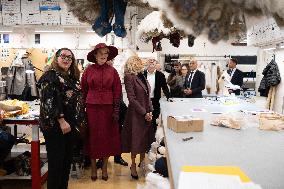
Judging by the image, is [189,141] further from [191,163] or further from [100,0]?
[100,0]

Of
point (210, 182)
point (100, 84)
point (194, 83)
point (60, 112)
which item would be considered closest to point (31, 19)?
point (194, 83)

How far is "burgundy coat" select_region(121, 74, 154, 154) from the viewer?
4.12 m

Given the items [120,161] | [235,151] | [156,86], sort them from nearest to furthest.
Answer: [235,151]
[120,161]
[156,86]

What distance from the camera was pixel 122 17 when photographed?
1432 mm

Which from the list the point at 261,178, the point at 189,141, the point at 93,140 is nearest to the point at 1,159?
the point at 93,140

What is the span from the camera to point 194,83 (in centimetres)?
619

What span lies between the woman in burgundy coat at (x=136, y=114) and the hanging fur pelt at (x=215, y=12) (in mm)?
3271

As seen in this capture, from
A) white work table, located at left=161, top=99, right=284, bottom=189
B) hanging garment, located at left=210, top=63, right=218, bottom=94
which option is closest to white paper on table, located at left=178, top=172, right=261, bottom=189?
white work table, located at left=161, top=99, right=284, bottom=189

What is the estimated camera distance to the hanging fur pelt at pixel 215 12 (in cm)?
79

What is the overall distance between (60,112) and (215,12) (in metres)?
2.38

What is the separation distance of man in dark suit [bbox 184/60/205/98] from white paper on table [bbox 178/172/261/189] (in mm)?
4766

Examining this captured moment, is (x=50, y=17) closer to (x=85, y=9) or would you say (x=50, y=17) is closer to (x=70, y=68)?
(x=70, y=68)

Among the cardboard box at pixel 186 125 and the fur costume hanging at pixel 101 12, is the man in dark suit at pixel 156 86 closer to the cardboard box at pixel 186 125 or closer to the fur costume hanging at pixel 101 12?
the cardboard box at pixel 186 125

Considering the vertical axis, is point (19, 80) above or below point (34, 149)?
above
